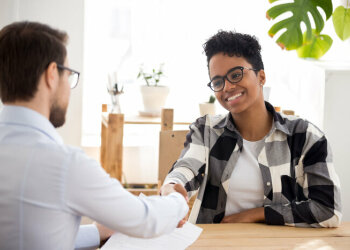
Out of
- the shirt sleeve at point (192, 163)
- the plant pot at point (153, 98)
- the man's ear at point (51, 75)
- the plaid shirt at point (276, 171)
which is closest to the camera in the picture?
the man's ear at point (51, 75)

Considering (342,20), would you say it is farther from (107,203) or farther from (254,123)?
(107,203)

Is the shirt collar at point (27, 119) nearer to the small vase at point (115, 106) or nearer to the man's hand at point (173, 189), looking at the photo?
the man's hand at point (173, 189)

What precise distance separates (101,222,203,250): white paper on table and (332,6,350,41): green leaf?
234 centimetres

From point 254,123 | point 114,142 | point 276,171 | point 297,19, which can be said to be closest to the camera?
point 276,171

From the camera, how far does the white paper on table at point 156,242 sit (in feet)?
4.39

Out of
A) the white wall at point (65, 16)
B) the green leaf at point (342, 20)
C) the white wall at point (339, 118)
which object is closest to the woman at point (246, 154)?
the white wall at point (339, 118)

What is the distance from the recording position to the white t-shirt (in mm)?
1777

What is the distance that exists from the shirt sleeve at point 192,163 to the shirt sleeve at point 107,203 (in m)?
0.60

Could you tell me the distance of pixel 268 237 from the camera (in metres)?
1.48

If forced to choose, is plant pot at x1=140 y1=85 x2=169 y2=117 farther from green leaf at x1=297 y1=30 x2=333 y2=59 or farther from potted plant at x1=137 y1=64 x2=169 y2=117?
green leaf at x1=297 y1=30 x2=333 y2=59

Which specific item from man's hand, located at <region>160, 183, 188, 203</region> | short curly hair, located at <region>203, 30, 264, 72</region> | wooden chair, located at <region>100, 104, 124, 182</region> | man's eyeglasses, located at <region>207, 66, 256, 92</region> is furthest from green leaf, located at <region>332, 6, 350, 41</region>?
man's hand, located at <region>160, 183, 188, 203</region>

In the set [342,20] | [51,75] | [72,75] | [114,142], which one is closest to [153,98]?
[114,142]

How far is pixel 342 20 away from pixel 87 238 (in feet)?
8.50

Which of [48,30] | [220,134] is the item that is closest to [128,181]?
[220,134]
